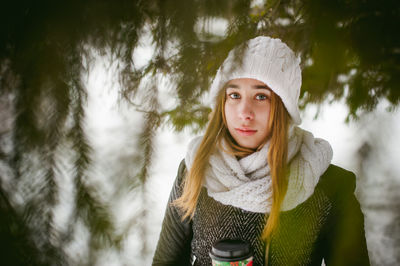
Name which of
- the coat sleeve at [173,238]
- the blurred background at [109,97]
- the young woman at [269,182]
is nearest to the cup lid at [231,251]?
the young woman at [269,182]

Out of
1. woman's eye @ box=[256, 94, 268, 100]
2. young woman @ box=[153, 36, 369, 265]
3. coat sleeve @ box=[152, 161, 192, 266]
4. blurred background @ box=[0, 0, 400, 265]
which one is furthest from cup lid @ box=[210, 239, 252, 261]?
woman's eye @ box=[256, 94, 268, 100]

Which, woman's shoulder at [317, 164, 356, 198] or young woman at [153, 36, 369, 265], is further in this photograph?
woman's shoulder at [317, 164, 356, 198]

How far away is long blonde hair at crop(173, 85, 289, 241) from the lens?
1.04m

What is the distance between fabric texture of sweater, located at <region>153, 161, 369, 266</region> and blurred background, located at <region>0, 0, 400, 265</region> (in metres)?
0.52

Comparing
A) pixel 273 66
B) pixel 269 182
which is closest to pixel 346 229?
pixel 269 182

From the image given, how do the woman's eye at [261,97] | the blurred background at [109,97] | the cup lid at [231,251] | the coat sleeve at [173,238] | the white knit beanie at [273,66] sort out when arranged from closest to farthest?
the blurred background at [109,97] < the cup lid at [231,251] < the white knit beanie at [273,66] < the woman's eye at [261,97] < the coat sleeve at [173,238]

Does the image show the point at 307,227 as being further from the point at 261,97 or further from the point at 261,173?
the point at 261,97

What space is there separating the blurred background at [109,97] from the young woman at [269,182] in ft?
1.48

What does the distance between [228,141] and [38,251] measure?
993mm

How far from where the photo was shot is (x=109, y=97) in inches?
17.3

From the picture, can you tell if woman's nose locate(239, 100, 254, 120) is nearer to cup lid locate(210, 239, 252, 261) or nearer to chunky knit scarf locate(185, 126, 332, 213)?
chunky knit scarf locate(185, 126, 332, 213)

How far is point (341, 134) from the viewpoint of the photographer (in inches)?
29.2

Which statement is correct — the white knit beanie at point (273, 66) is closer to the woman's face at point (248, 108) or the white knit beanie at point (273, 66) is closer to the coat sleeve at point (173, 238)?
the woman's face at point (248, 108)

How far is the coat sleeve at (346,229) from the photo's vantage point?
0.98 m
